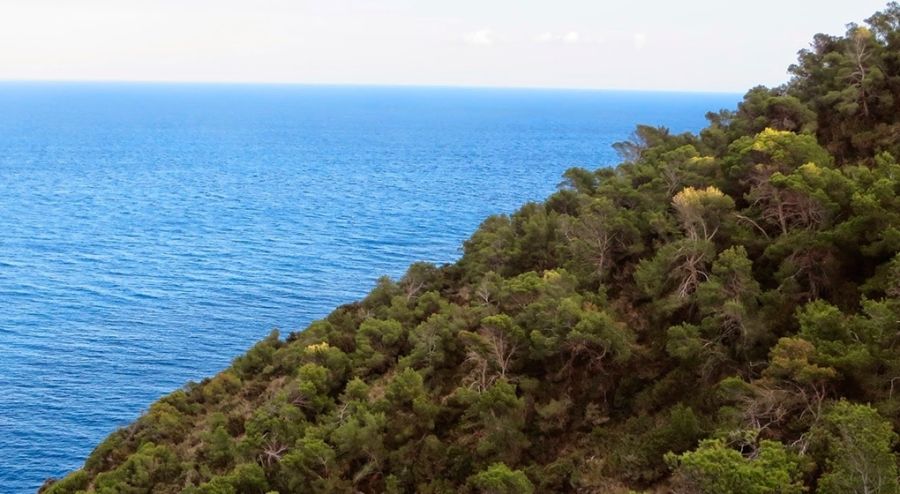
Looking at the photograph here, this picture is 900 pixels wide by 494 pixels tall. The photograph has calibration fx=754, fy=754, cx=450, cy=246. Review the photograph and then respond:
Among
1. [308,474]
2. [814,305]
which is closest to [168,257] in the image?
[308,474]

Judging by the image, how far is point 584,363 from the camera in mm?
32688

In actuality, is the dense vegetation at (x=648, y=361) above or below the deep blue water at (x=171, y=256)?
above

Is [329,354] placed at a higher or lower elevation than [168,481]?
higher

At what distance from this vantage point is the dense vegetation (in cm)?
2395

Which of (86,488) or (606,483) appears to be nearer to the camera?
(606,483)

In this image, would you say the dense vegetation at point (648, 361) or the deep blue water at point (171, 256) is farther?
the deep blue water at point (171, 256)

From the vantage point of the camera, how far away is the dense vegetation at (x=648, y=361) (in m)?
24.0

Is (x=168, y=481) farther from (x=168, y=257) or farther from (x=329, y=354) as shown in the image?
(x=168, y=257)

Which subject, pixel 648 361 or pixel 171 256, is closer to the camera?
pixel 648 361

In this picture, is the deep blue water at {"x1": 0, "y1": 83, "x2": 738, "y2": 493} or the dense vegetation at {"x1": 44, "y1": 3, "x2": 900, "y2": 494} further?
the deep blue water at {"x1": 0, "y1": 83, "x2": 738, "y2": 493}

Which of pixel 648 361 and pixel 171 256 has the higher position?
pixel 648 361

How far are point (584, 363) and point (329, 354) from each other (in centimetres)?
1485

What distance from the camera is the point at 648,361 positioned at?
3169 cm

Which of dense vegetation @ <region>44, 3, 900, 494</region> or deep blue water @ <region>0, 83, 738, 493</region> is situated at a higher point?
dense vegetation @ <region>44, 3, 900, 494</region>
